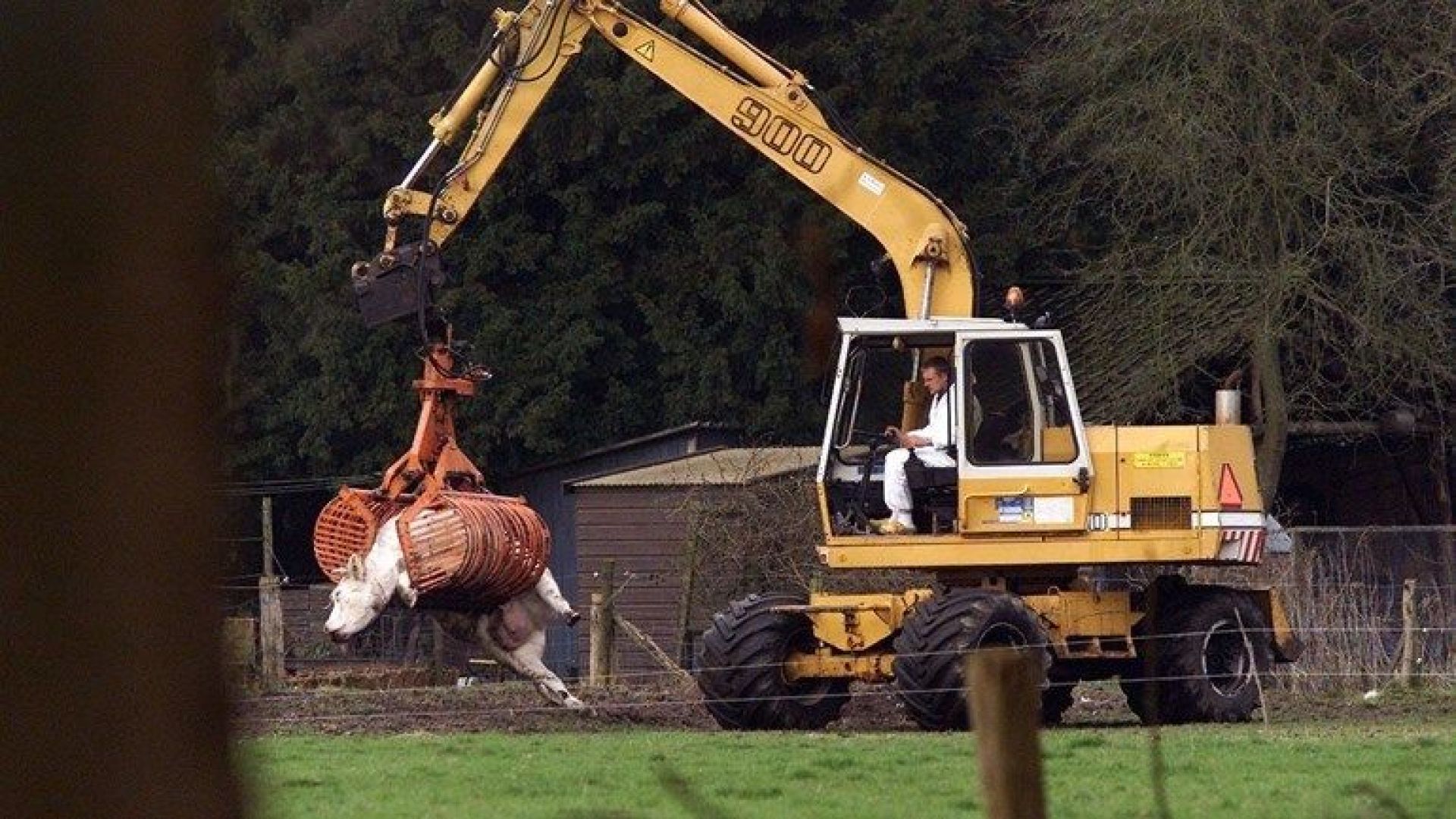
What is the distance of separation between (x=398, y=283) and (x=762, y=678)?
433 cm

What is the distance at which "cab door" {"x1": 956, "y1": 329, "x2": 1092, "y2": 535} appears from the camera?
679 inches

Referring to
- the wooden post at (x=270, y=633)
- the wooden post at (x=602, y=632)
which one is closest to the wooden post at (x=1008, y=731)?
the wooden post at (x=602, y=632)

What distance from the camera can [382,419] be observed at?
34469 millimetres

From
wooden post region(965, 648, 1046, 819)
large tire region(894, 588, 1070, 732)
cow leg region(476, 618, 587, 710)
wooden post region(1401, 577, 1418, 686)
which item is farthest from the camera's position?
wooden post region(1401, 577, 1418, 686)

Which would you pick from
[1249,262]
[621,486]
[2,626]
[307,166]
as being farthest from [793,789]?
[307,166]

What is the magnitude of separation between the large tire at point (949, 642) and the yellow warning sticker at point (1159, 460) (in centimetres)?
156

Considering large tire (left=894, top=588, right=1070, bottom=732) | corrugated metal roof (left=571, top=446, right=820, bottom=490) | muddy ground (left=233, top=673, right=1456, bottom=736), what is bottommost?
muddy ground (left=233, top=673, right=1456, bottom=736)

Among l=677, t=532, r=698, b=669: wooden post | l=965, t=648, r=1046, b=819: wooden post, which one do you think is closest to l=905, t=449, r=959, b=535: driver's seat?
l=677, t=532, r=698, b=669: wooden post

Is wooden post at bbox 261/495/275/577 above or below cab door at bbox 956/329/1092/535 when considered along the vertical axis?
below

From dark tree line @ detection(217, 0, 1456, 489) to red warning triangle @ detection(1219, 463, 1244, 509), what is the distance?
1257cm

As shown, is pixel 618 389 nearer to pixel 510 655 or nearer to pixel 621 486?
pixel 621 486

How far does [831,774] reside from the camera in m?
12.1

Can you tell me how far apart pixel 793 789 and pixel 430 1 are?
80.8 feet

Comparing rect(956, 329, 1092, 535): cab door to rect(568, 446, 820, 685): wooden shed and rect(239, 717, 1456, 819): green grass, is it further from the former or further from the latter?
rect(568, 446, 820, 685): wooden shed
